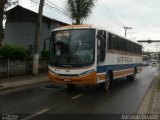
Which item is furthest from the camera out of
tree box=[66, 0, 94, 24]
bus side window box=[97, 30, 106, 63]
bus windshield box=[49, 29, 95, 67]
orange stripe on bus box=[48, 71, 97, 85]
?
tree box=[66, 0, 94, 24]

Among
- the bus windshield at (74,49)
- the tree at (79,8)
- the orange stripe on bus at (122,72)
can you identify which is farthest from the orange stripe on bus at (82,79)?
the tree at (79,8)

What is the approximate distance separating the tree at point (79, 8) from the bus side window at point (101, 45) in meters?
15.9

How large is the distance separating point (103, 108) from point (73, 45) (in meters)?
4.68

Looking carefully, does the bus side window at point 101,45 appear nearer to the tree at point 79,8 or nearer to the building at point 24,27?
the tree at point 79,8

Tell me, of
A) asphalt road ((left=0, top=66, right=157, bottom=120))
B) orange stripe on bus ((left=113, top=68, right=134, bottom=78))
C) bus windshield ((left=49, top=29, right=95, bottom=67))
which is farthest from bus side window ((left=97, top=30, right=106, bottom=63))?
orange stripe on bus ((left=113, top=68, right=134, bottom=78))

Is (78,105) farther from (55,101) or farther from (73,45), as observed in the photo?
(73,45)

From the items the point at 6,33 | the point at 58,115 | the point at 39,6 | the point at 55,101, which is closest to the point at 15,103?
the point at 55,101

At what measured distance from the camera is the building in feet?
117

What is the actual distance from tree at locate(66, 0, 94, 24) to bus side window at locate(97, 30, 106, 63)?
52.0ft

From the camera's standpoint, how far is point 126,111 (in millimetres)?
11336

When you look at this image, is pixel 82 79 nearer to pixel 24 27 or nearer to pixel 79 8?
pixel 79 8

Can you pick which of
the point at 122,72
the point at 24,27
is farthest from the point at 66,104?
the point at 24,27

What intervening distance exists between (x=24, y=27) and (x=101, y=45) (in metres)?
21.3

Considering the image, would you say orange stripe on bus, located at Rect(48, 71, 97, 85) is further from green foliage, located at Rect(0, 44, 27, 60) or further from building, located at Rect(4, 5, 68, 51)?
building, located at Rect(4, 5, 68, 51)
